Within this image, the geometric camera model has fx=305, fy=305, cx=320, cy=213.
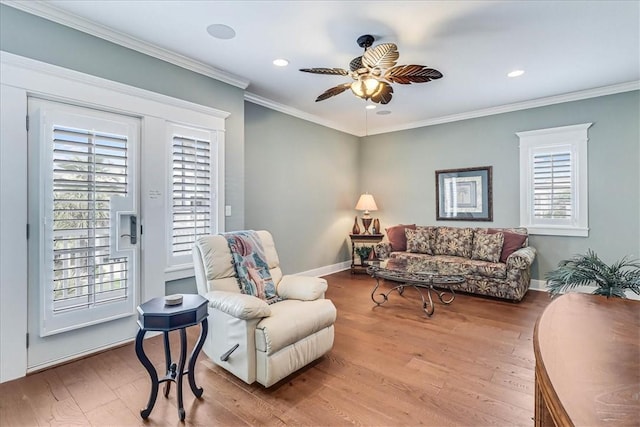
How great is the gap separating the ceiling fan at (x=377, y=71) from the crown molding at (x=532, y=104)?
2.75 m

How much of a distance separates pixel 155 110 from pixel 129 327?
2106mm

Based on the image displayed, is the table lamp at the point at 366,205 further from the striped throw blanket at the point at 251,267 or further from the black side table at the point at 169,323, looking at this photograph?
the black side table at the point at 169,323

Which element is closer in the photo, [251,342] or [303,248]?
[251,342]

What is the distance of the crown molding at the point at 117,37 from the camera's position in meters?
2.33

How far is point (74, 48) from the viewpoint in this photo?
2.55 metres

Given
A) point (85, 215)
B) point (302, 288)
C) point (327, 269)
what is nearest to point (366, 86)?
point (302, 288)

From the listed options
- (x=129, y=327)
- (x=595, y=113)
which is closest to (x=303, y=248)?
(x=129, y=327)

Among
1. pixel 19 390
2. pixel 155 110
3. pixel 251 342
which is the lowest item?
pixel 19 390

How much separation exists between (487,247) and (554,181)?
4.44ft

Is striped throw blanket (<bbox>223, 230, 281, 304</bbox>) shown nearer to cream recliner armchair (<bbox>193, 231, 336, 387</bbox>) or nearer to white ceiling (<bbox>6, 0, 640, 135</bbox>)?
cream recliner armchair (<bbox>193, 231, 336, 387</bbox>)

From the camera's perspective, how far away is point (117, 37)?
2734 millimetres

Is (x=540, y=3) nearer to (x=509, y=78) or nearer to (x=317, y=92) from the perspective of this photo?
(x=509, y=78)

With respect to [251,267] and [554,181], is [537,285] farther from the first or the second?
[251,267]

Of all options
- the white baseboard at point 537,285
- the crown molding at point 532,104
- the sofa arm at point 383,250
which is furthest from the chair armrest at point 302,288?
the crown molding at point 532,104
